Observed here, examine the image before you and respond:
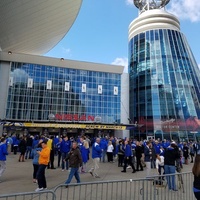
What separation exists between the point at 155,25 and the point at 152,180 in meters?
55.0

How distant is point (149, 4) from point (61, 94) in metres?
40.6

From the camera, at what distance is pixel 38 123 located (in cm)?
4088

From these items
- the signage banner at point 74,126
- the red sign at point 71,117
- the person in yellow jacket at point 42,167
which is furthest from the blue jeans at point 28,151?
the red sign at point 71,117

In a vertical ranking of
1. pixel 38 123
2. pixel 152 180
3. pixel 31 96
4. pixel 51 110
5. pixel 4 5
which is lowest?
pixel 152 180

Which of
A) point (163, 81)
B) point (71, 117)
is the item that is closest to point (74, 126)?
point (71, 117)

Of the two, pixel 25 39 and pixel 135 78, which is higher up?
pixel 25 39

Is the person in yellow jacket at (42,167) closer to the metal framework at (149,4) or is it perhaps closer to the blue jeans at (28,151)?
the blue jeans at (28,151)

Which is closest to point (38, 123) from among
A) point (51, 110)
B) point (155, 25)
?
point (51, 110)

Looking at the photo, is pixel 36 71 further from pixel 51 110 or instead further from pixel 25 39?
pixel 25 39

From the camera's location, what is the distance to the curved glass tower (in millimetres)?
43219

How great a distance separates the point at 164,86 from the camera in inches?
1822

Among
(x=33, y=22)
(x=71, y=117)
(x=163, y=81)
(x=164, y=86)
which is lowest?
(x=71, y=117)

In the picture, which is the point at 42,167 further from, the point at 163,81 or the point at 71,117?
the point at 163,81

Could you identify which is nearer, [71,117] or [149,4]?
[71,117]
